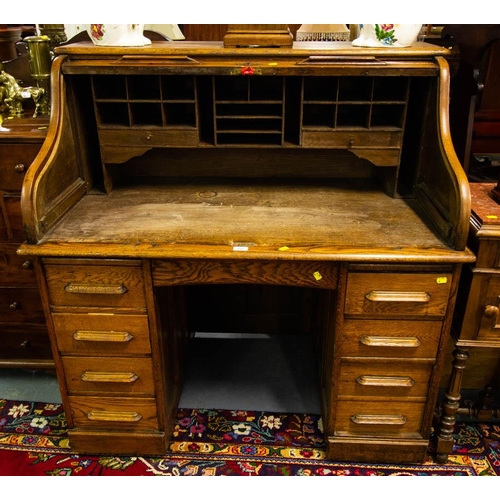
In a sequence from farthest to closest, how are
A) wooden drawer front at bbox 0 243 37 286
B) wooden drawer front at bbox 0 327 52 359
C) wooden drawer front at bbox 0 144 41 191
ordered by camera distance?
wooden drawer front at bbox 0 327 52 359 < wooden drawer front at bbox 0 243 37 286 < wooden drawer front at bbox 0 144 41 191

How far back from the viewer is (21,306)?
7.14 feet

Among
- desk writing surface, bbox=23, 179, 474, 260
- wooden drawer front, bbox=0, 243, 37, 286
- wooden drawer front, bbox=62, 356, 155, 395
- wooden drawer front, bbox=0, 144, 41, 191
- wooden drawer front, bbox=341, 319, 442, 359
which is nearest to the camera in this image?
desk writing surface, bbox=23, 179, 474, 260

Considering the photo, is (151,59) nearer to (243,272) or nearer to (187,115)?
(187,115)

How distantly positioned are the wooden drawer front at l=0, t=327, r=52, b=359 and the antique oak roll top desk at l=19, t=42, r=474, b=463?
1.69 ft

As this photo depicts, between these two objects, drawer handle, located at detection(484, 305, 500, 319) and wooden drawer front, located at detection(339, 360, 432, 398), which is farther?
wooden drawer front, located at detection(339, 360, 432, 398)

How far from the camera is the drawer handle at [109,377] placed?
5.78ft

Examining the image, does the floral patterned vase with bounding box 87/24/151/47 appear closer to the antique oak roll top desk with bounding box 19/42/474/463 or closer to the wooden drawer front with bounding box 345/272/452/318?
the antique oak roll top desk with bounding box 19/42/474/463

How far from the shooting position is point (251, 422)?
2.11 m

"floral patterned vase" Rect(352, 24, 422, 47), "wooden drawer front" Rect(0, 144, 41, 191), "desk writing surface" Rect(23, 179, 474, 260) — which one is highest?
"floral patterned vase" Rect(352, 24, 422, 47)

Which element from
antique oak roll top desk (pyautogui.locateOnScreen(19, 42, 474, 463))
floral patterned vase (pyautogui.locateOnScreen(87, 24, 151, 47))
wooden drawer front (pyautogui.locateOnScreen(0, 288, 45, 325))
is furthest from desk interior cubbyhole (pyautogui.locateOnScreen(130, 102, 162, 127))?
wooden drawer front (pyautogui.locateOnScreen(0, 288, 45, 325))

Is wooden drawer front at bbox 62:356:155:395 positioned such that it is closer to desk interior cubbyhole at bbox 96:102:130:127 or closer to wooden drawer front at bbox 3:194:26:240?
wooden drawer front at bbox 3:194:26:240

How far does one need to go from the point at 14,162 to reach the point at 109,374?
90cm

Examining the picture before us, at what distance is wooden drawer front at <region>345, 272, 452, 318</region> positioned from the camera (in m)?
1.55

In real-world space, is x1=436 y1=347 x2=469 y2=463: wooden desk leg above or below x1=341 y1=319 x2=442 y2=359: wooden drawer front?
below
